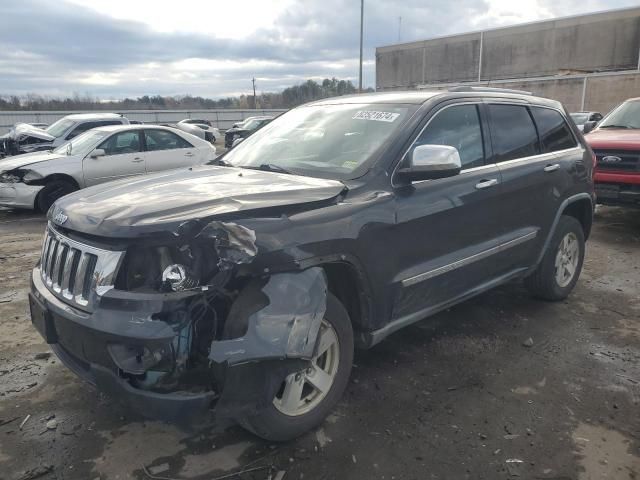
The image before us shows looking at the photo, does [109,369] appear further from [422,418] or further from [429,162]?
[429,162]

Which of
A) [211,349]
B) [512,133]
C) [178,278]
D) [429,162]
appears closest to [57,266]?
[178,278]

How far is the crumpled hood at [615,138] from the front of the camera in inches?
286

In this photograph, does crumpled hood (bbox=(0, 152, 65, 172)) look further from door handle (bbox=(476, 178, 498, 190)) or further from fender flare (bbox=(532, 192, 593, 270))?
fender flare (bbox=(532, 192, 593, 270))

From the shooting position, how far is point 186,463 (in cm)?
261

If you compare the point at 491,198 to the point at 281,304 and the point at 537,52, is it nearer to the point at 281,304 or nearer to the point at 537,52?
the point at 281,304

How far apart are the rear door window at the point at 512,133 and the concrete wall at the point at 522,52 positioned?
123 ft

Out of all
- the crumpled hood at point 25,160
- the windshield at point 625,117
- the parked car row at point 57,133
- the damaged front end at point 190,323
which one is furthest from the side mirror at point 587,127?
the parked car row at point 57,133

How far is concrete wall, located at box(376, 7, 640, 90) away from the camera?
40000mm

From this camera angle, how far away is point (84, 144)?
31.1ft

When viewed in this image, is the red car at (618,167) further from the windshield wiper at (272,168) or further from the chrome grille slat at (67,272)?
the chrome grille slat at (67,272)

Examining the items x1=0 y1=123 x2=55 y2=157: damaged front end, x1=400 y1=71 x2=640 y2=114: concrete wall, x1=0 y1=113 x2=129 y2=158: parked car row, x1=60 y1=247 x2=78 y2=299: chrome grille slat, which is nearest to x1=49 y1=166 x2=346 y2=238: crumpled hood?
x1=60 y1=247 x2=78 y2=299: chrome grille slat

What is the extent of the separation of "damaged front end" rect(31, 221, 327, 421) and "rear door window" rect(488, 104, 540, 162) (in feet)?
7.72

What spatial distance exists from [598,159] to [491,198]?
4.97m

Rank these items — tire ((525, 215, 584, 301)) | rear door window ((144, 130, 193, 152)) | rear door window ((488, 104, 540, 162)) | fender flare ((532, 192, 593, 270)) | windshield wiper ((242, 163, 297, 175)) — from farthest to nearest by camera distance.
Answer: rear door window ((144, 130, 193, 152)), tire ((525, 215, 584, 301)), fender flare ((532, 192, 593, 270)), rear door window ((488, 104, 540, 162)), windshield wiper ((242, 163, 297, 175))
